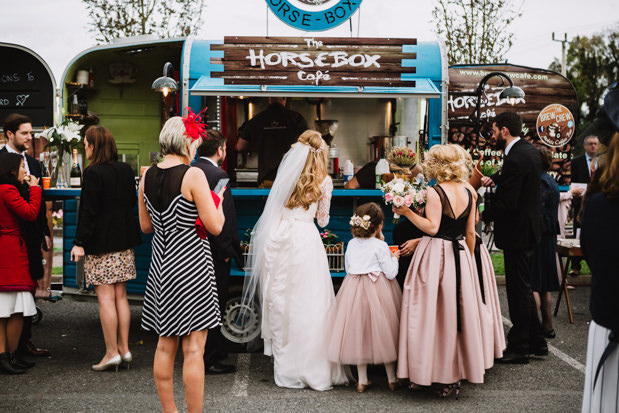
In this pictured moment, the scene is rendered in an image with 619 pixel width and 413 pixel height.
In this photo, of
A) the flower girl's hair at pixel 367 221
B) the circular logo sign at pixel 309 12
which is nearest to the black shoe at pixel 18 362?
the flower girl's hair at pixel 367 221

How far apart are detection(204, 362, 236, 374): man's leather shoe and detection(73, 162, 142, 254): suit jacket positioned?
51.9 inches

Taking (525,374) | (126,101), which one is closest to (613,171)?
(525,374)

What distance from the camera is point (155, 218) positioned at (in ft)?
12.7

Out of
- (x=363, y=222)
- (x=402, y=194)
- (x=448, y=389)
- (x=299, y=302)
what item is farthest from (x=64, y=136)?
(x=448, y=389)

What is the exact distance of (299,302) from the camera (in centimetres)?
521

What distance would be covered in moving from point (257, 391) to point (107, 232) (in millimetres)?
1927

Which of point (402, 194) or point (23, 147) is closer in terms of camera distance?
point (402, 194)

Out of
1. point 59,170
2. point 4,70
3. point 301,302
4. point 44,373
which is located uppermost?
point 4,70

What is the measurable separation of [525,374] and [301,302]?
2.16 meters

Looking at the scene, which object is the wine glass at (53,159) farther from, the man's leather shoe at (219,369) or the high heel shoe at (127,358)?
the man's leather shoe at (219,369)

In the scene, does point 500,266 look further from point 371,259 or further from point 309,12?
point 371,259

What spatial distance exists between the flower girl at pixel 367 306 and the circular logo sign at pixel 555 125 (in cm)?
377

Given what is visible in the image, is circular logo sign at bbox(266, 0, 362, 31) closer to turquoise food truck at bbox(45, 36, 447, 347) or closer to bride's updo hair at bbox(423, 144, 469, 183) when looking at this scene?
turquoise food truck at bbox(45, 36, 447, 347)

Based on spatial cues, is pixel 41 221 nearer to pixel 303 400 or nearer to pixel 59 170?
pixel 59 170
